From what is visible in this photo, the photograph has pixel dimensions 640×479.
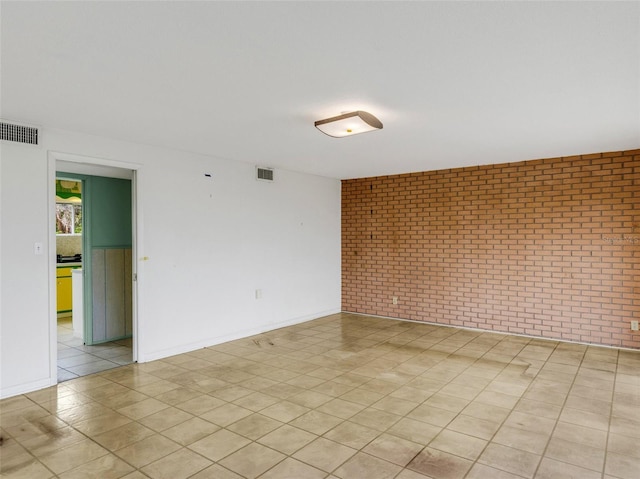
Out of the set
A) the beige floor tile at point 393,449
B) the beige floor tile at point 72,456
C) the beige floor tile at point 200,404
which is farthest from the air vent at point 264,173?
the beige floor tile at point 393,449

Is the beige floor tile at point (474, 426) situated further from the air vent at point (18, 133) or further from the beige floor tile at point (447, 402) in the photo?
the air vent at point (18, 133)

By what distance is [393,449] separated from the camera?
2652 millimetres

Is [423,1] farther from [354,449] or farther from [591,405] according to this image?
[591,405]

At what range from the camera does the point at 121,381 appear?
13.0 ft

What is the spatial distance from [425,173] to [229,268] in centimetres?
343

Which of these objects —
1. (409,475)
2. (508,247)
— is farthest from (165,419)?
(508,247)

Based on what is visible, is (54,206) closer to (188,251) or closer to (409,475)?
(188,251)

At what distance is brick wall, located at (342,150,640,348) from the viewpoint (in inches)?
199

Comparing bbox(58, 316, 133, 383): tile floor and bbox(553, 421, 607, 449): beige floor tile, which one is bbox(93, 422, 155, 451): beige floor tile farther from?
bbox(553, 421, 607, 449): beige floor tile

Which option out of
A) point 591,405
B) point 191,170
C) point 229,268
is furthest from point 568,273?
point 191,170

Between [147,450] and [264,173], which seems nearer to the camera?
[147,450]

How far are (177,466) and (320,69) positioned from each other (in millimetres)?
2601

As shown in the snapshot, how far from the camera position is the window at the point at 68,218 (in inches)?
316

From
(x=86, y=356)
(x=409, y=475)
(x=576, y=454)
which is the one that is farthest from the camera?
(x=86, y=356)
